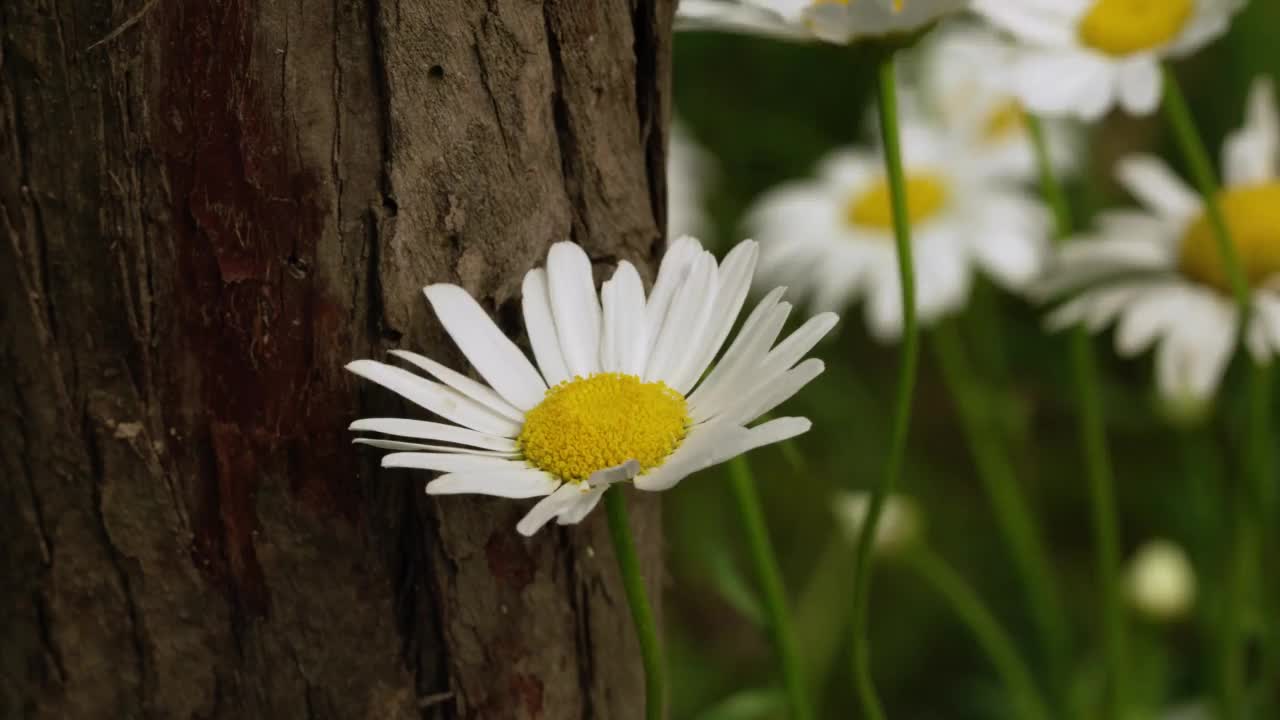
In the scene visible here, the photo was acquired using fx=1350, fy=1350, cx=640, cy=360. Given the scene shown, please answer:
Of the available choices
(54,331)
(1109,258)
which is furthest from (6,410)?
(1109,258)

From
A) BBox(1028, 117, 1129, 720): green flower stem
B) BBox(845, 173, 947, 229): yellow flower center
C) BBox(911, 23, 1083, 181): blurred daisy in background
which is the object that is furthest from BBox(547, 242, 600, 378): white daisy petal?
BBox(911, 23, 1083, 181): blurred daisy in background

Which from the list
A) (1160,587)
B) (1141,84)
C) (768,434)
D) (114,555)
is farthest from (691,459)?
(1160,587)

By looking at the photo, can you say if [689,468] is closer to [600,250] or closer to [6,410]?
[600,250]

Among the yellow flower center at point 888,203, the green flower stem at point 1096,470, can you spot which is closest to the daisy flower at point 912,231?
the yellow flower center at point 888,203

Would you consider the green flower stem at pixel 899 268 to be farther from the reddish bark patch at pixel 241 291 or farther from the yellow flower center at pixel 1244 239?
the yellow flower center at pixel 1244 239

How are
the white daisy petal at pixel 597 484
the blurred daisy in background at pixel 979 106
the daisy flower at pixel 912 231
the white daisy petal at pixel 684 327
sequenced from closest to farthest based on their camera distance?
the white daisy petal at pixel 597 484, the white daisy petal at pixel 684 327, the daisy flower at pixel 912 231, the blurred daisy in background at pixel 979 106

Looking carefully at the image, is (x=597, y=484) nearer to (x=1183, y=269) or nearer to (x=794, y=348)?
(x=794, y=348)

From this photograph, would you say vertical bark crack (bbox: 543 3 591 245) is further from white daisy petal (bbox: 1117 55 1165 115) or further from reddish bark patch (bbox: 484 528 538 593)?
white daisy petal (bbox: 1117 55 1165 115)

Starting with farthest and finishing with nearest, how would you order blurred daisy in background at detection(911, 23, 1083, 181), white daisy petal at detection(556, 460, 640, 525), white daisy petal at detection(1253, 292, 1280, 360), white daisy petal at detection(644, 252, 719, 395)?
1. blurred daisy in background at detection(911, 23, 1083, 181)
2. white daisy petal at detection(1253, 292, 1280, 360)
3. white daisy petal at detection(644, 252, 719, 395)
4. white daisy petal at detection(556, 460, 640, 525)
